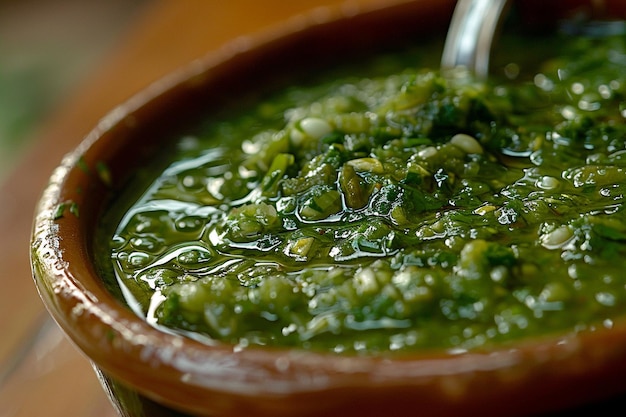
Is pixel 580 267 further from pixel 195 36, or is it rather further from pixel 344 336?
pixel 195 36

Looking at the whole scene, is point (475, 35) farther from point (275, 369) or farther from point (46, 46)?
point (46, 46)

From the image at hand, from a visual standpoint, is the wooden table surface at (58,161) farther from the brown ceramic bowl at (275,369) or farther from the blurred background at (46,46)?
the blurred background at (46,46)

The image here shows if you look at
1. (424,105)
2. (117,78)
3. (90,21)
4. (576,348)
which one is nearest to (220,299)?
(576,348)

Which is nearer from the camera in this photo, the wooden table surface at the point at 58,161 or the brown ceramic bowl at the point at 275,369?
the brown ceramic bowl at the point at 275,369

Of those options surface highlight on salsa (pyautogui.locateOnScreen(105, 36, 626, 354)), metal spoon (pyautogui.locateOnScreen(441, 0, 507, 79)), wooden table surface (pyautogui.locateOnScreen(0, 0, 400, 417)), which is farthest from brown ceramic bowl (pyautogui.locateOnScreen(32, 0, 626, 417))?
metal spoon (pyautogui.locateOnScreen(441, 0, 507, 79))

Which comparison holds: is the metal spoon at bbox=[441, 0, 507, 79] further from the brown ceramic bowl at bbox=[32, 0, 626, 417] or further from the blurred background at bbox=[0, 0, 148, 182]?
the blurred background at bbox=[0, 0, 148, 182]

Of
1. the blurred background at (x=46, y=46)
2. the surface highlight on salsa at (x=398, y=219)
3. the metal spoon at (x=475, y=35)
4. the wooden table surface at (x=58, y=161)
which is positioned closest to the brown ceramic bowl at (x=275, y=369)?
the surface highlight on salsa at (x=398, y=219)
